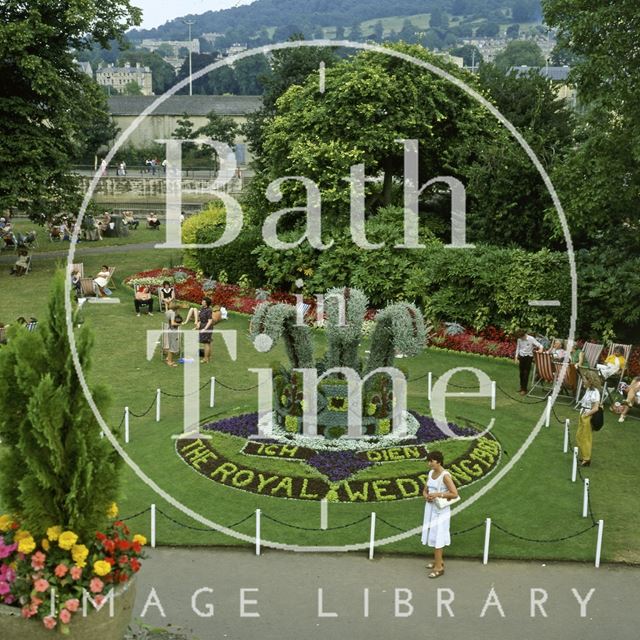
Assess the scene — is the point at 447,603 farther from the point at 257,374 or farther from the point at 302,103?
the point at 302,103

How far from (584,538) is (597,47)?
12592 millimetres

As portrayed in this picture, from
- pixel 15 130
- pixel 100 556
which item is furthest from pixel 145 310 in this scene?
pixel 100 556

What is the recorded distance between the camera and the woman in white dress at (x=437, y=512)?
39.9 feet

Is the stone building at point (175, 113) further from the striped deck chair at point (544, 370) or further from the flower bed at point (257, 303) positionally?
the striped deck chair at point (544, 370)

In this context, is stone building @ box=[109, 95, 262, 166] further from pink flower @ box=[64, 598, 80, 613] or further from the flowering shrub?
pink flower @ box=[64, 598, 80, 613]

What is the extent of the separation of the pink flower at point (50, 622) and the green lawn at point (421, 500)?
2564 millimetres

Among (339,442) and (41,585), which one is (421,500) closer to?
(339,442)

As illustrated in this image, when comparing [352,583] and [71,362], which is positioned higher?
[71,362]

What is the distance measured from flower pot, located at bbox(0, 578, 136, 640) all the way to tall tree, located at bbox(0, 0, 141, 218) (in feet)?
80.9

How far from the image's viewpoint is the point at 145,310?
27.8 meters

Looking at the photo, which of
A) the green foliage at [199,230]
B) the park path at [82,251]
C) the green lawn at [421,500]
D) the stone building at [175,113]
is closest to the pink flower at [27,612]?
the green lawn at [421,500]

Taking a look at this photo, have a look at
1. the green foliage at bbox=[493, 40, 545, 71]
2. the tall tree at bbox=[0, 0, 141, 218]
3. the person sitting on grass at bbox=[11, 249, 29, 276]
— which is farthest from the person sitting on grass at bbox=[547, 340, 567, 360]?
the green foliage at bbox=[493, 40, 545, 71]

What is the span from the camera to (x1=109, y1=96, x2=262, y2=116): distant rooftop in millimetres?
89625

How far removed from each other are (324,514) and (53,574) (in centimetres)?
567
